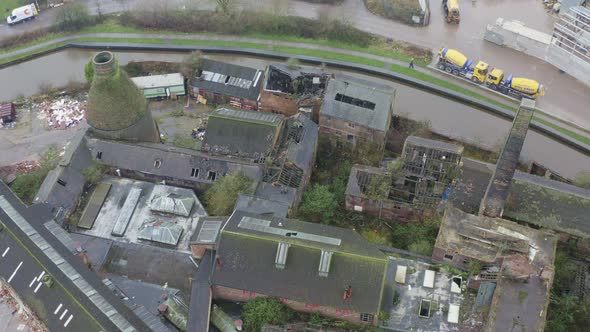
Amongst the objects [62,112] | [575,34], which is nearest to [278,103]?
[62,112]

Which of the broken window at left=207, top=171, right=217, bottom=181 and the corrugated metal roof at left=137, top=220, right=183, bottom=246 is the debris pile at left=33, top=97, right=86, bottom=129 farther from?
the corrugated metal roof at left=137, top=220, right=183, bottom=246

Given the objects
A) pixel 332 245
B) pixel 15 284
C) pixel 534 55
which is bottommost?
pixel 15 284

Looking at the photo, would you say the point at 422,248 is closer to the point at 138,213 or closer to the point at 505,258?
the point at 505,258

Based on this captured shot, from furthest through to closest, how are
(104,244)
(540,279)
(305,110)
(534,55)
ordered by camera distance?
(534,55)
(305,110)
(104,244)
(540,279)

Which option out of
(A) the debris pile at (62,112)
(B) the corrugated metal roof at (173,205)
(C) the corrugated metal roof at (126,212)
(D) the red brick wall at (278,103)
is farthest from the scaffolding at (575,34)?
(A) the debris pile at (62,112)

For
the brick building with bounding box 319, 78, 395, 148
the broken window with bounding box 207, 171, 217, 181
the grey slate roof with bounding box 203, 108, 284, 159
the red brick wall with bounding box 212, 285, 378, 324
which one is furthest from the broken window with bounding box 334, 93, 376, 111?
the red brick wall with bounding box 212, 285, 378, 324

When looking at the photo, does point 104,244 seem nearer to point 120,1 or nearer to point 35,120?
point 35,120

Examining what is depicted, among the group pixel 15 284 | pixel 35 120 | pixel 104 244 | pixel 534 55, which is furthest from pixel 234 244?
pixel 534 55
